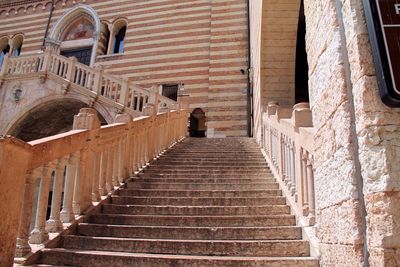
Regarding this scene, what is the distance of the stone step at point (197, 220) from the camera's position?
452 centimetres

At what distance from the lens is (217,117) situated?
609 inches

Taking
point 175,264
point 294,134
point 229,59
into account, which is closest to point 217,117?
point 229,59

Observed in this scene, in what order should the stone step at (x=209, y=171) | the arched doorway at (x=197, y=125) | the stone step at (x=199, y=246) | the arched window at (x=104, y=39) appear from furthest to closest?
the arched window at (x=104, y=39) < the arched doorway at (x=197, y=125) < the stone step at (x=209, y=171) < the stone step at (x=199, y=246)

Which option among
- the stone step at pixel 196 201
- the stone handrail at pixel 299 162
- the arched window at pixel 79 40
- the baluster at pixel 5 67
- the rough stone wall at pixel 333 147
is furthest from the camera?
the arched window at pixel 79 40

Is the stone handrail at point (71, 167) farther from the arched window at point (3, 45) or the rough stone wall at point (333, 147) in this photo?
the arched window at point (3, 45)

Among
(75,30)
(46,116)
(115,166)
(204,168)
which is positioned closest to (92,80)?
(46,116)

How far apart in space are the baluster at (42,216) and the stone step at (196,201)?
1.47 metres

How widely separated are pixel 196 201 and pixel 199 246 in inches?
57.8

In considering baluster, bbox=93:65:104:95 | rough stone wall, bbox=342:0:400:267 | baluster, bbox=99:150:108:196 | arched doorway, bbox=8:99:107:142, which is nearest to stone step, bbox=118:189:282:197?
baluster, bbox=99:150:108:196

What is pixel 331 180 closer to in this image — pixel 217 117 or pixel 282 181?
pixel 282 181

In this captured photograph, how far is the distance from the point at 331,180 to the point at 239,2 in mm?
16208

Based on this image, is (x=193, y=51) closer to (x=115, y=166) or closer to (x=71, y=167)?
(x=115, y=166)

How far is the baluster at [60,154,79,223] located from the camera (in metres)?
4.68

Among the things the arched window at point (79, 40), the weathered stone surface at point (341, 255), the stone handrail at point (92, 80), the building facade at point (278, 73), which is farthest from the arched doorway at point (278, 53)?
the arched window at point (79, 40)
